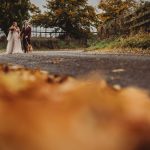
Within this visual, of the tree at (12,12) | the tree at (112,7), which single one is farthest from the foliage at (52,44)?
the tree at (112,7)

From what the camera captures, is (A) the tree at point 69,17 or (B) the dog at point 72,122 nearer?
(B) the dog at point 72,122

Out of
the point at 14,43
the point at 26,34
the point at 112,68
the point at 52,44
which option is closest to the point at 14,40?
the point at 14,43

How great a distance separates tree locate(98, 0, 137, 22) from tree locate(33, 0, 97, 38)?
8.51 feet

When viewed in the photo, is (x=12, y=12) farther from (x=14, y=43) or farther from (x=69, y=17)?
(x=14, y=43)

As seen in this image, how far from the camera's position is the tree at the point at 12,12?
48188 mm

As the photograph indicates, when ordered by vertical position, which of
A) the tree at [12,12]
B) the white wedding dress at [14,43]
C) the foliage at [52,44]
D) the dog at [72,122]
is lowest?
the foliage at [52,44]

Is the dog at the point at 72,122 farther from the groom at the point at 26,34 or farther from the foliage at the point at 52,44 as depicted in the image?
the foliage at the point at 52,44

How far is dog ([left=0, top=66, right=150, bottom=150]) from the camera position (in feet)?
4.73

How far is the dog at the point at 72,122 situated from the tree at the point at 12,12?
4692 cm

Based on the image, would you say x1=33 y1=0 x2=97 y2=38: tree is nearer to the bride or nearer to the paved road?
the bride

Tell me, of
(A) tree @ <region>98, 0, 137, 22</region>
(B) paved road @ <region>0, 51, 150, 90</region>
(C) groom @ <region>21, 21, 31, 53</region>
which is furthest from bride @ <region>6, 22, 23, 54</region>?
(A) tree @ <region>98, 0, 137, 22</region>

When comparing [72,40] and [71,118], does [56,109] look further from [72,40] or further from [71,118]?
[72,40]

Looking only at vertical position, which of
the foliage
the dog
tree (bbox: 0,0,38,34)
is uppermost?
tree (bbox: 0,0,38,34)

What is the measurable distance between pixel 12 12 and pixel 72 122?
47747 mm
